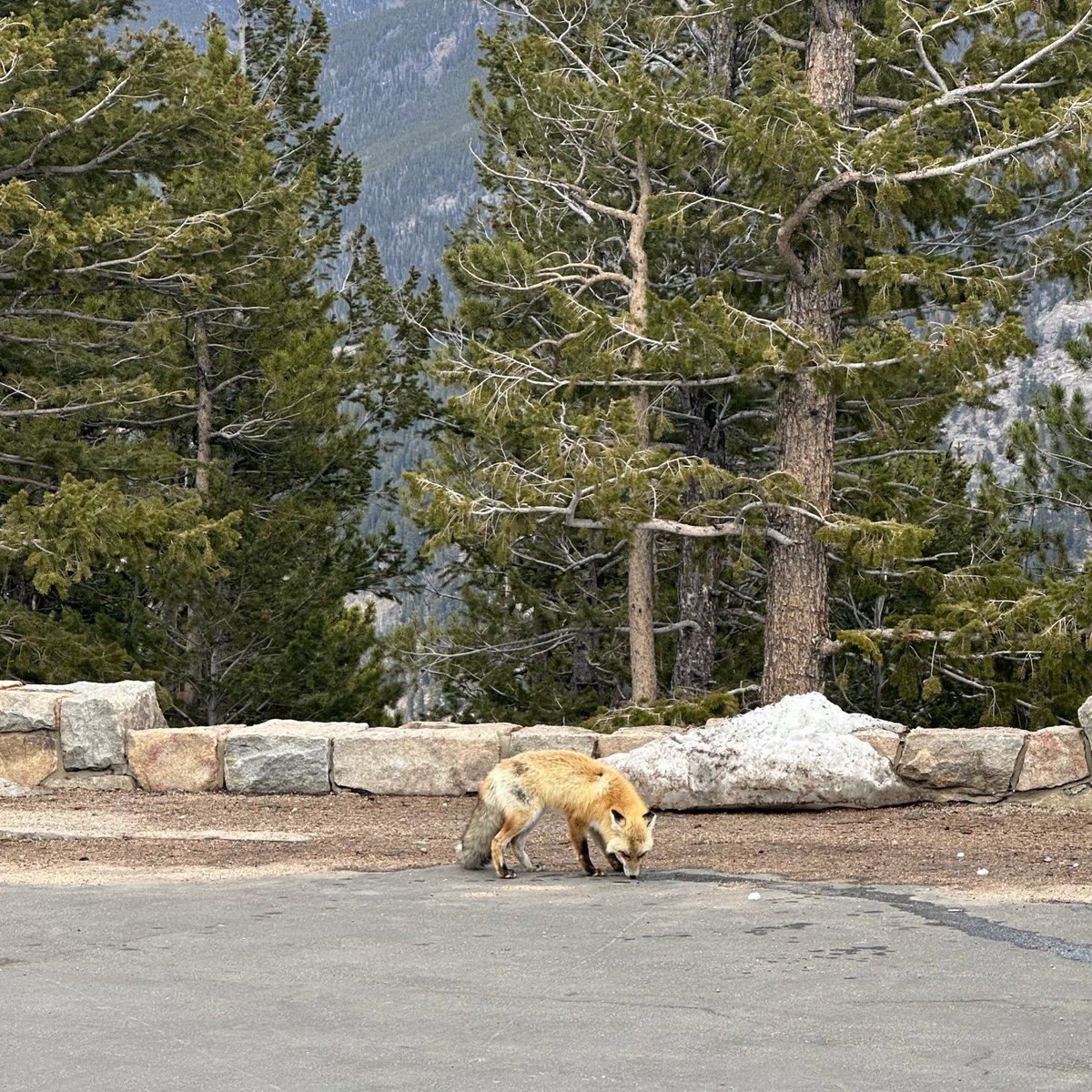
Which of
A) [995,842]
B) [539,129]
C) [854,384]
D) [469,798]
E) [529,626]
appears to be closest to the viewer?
[995,842]

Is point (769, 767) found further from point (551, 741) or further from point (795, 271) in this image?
point (795, 271)

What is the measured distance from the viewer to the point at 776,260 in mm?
20125

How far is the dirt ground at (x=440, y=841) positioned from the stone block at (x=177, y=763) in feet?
1.09

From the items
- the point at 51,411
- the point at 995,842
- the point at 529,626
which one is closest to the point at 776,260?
the point at 529,626

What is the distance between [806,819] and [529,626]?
13827mm

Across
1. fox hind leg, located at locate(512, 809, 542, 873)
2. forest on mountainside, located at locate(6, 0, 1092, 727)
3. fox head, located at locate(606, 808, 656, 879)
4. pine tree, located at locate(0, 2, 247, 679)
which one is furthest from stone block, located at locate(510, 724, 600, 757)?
pine tree, located at locate(0, 2, 247, 679)

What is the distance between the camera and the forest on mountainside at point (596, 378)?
16.9 meters

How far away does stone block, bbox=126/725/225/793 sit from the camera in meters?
13.3

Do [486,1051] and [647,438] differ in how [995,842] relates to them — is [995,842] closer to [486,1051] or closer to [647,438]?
[486,1051]

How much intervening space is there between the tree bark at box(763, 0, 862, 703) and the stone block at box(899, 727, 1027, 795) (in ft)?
17.8

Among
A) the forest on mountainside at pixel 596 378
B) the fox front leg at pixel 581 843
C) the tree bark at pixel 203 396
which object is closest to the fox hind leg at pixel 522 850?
the fox front leg at pixel 581 843

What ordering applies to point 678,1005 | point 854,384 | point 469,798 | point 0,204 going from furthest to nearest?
point 0,204, point 854,384, point 469,798, point 678,1005

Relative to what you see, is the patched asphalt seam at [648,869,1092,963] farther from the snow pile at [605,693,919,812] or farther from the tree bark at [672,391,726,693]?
the tree bark at [672,391,726,693]

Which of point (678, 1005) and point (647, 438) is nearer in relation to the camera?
point (678, 1005)
